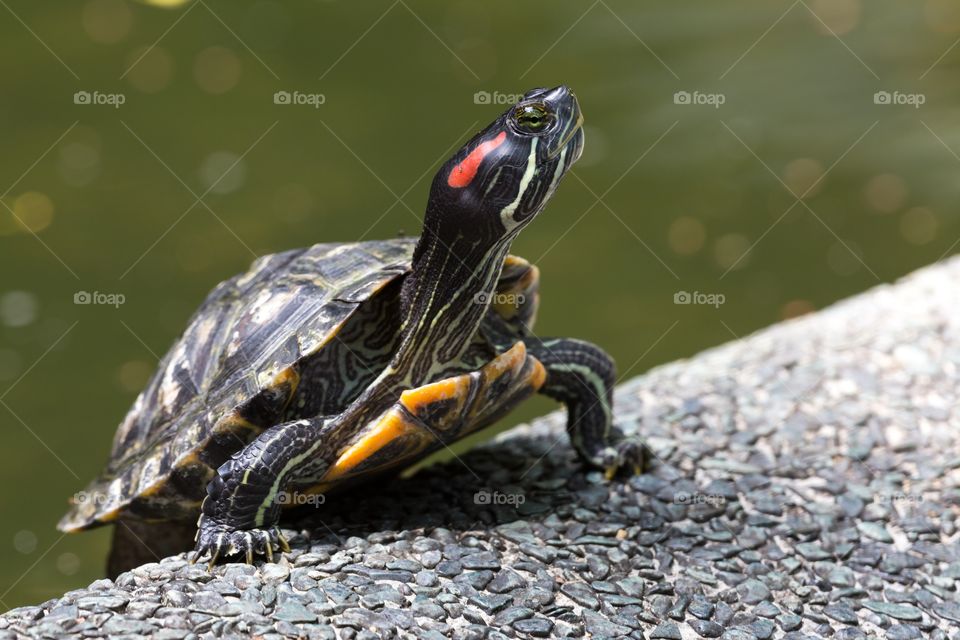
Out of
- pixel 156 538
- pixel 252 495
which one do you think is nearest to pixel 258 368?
pixel 252 495

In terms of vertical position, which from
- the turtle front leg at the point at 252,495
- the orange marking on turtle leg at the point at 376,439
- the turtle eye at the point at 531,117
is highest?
the turtle eye at the point at 531,117

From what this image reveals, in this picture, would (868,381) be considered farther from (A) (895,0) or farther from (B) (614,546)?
(A) (895,0)

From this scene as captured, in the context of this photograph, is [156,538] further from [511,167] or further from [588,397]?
[511,167]

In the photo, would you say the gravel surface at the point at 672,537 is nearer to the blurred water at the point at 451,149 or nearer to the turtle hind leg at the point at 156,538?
the turtle hind leg at the point at 156,538

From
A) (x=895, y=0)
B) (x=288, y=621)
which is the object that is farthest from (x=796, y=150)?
(x=288, y=621)

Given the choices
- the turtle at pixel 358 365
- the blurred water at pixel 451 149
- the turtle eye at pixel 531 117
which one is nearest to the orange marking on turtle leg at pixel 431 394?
the turtle at pixel 358 365

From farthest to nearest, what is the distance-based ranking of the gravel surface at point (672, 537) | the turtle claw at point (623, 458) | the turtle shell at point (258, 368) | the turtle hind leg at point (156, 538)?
the turtle hind leg at point (156, 538) → the turtle claw at point (623, 458) → the turtle shell at point (258, 368) → the gravel surface at point (672, 537)
